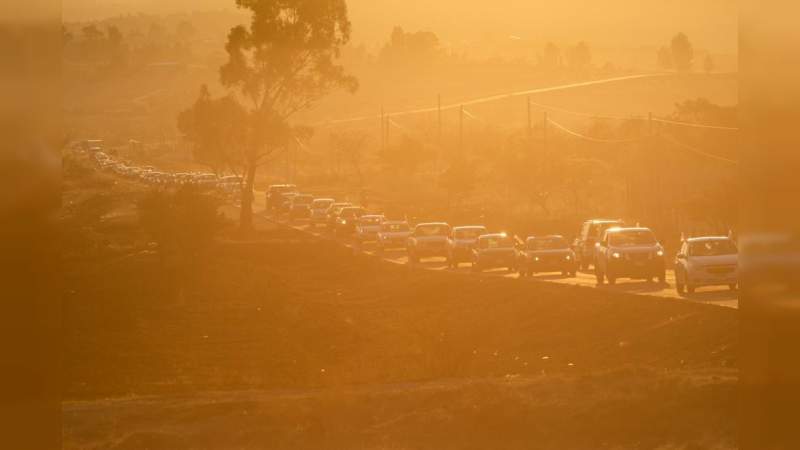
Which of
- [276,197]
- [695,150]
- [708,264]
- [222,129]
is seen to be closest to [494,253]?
[708,264]

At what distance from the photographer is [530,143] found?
275 feet

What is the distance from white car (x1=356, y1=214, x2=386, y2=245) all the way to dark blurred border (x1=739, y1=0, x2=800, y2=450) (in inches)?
2298

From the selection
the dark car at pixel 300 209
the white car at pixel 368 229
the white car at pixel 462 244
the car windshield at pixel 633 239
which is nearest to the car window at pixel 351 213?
the white car at pixel 368 229

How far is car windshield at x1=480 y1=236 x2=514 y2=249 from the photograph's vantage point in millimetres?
46000

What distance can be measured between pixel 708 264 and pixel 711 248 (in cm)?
48

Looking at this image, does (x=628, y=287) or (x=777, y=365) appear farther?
(x=628, y=287)

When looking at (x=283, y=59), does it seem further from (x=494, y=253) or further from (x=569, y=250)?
(x=569, y=250)

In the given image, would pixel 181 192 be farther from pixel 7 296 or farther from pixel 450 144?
pixel 450 144

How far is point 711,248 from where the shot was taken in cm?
3023

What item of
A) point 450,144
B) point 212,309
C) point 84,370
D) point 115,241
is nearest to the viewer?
point 84,370

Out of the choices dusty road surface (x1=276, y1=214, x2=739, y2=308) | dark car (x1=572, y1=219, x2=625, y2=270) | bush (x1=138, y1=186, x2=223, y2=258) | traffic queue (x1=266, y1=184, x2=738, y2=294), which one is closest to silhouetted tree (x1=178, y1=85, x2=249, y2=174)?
traffic queue (x1=266, y1=184, x2=738, y2=294)

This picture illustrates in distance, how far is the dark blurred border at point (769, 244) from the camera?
12.3ft

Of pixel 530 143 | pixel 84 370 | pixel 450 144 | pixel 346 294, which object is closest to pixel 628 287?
pixel 346 294

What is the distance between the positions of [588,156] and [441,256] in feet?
161
